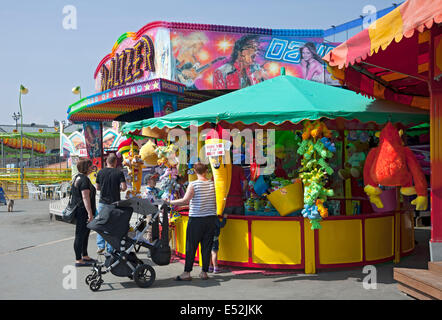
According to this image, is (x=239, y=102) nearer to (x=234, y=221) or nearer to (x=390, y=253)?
(x=234, y=221)

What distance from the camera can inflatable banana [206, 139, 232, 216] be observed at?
6.95 meters

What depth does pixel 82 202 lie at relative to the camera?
24.4ft

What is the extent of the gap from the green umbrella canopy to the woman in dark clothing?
5.23ft

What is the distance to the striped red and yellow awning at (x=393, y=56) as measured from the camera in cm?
464

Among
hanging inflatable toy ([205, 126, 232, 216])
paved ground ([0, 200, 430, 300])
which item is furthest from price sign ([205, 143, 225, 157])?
paved ground ([0, 200, 430, 300])

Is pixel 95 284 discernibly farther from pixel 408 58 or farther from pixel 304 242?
pixel 408 58

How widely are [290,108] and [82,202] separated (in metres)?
3.87

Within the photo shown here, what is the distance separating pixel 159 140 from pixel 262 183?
3001 mm

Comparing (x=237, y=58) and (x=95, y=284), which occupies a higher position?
(x=237, y=58)

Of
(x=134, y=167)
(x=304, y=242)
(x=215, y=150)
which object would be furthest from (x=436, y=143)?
(x=134, y=167)

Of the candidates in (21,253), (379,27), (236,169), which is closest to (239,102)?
(236,169)

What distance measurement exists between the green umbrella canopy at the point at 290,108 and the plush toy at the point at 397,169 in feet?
3.46

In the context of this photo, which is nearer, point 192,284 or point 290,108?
point 192,284

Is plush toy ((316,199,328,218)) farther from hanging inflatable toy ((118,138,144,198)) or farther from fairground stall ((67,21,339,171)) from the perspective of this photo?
fairground stall ((67,21,339,171))
